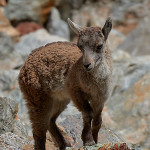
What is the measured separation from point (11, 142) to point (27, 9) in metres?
21.9

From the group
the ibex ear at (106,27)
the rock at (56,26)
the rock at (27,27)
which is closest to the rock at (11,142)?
the ibex ear at (106,27)

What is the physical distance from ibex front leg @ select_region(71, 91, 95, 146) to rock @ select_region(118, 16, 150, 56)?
13651mm

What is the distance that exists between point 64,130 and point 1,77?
6349 mm

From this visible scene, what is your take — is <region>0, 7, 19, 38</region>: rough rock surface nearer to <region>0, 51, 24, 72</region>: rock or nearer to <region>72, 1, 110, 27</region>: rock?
<region>72, 1, 110, 27</region>: rock

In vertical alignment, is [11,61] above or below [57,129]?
below

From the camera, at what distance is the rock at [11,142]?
8333 mm

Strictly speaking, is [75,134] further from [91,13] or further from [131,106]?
[91,13]

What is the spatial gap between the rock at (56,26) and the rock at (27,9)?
0.65 metres

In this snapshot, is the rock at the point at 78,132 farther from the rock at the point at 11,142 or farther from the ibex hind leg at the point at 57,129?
the rock at the point at 11,142

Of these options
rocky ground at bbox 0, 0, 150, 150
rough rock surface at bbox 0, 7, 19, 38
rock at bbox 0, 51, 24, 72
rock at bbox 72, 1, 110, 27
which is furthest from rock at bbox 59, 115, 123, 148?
rock at bbox 72, 1, 110, 27

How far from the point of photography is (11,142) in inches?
338

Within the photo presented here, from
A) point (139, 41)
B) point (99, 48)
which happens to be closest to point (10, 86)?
point (99, 48)

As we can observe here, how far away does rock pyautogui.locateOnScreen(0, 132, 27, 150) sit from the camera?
27.3 feet

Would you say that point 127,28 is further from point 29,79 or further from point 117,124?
point 29,79
